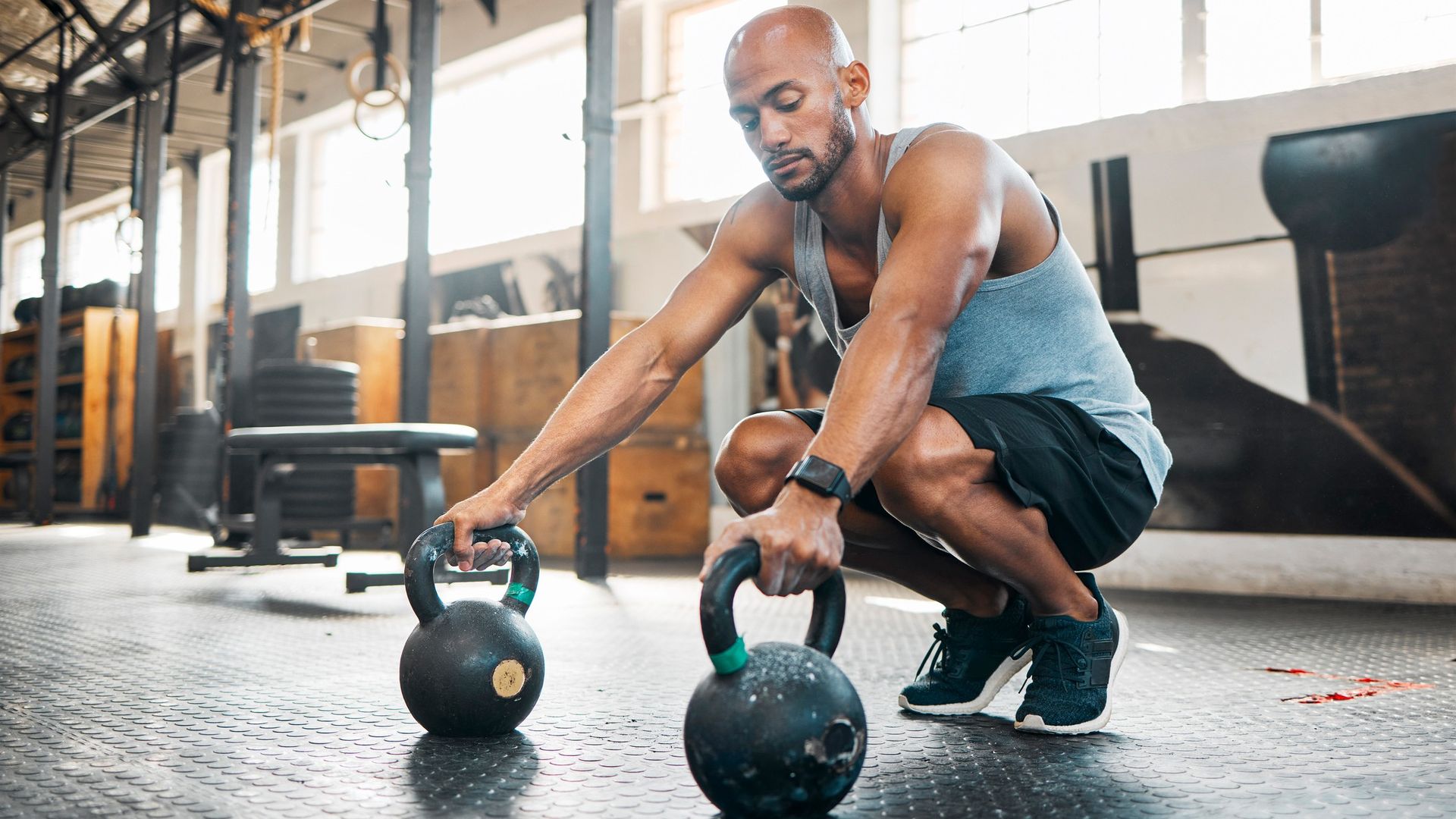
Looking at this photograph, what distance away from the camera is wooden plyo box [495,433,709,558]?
16.6ft

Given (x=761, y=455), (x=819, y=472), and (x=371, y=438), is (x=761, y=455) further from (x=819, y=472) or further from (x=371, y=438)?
(x=371, y=438)

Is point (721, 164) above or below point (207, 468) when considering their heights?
above

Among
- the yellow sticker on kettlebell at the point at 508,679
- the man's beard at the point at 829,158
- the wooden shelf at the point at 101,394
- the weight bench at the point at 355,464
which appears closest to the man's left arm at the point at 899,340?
the man's beard at the point at 829,158

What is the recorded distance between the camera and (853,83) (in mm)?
1603

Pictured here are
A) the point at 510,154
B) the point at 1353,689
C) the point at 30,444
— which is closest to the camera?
the point at 1353,689

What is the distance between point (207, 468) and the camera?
25.3ft

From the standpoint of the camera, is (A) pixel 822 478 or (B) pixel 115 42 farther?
(B) pixel 115 42

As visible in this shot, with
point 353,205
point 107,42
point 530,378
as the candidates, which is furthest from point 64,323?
point 530,378

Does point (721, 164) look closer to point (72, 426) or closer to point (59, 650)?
point (59, 650)

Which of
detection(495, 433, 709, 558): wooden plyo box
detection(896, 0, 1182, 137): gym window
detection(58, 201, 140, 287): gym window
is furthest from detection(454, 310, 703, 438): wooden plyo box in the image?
detection(58, 201, 140, 287): gym window

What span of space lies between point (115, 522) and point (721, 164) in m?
5.60

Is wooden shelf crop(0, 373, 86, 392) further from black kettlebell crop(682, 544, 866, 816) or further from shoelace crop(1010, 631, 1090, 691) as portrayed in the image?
black kettlebell crop(682, 544, 866, 816)

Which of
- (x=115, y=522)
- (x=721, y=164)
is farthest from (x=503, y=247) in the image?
(x=115, y=522)

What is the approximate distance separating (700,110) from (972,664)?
5134mm
